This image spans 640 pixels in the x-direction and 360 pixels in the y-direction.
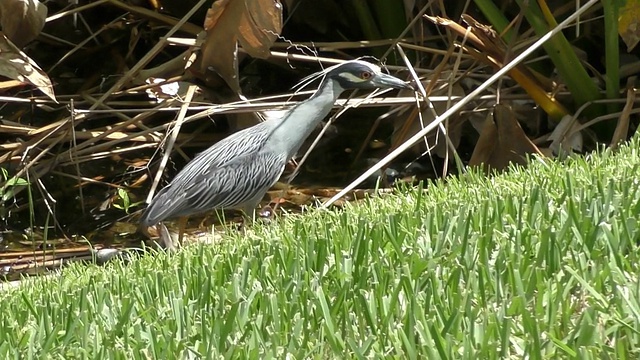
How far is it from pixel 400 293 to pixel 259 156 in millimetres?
3967

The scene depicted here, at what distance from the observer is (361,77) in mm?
6496

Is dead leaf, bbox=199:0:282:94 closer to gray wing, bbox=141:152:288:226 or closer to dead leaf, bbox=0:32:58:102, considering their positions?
gray wing, bbox=141:152:288:226

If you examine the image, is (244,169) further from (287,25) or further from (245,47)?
(287,25)

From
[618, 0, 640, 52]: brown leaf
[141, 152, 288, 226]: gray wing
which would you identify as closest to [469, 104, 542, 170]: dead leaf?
[618, 0, 640, 52]: brown leaf

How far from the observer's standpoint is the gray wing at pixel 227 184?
6.42 meters

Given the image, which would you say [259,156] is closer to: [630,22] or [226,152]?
[226,152]

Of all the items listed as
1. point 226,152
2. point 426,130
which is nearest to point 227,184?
point 226,152

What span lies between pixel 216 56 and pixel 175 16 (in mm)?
1707

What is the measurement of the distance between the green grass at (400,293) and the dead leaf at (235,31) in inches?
124

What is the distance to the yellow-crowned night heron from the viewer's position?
21.2 ft

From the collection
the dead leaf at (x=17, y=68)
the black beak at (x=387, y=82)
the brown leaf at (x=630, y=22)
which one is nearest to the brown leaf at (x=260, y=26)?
the black beak at (x=387, y=82)

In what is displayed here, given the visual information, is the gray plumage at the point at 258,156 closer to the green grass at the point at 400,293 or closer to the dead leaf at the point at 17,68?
the dead leaf at the point at 17,68

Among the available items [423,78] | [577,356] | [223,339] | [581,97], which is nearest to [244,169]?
[423,78]

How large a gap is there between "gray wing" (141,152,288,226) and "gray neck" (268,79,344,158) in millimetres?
111
